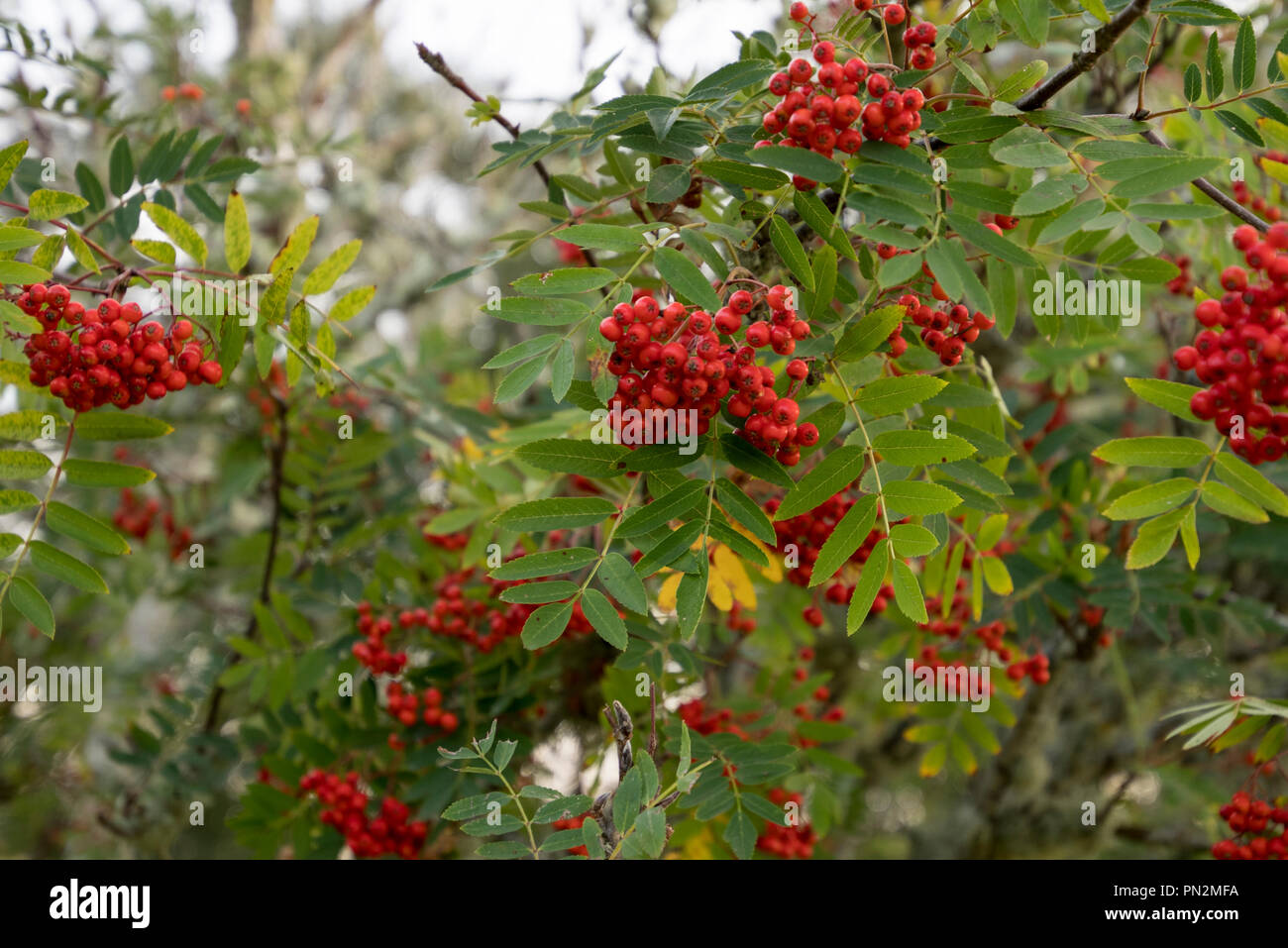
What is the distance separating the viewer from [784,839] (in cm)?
294

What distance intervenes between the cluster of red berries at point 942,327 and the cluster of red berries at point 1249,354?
1.24ft

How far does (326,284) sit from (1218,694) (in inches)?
152

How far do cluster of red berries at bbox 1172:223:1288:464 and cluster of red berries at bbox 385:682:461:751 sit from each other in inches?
84.2

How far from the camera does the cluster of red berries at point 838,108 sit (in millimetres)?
1584

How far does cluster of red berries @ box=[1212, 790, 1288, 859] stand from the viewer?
2.29 metres

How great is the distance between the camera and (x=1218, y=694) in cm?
385

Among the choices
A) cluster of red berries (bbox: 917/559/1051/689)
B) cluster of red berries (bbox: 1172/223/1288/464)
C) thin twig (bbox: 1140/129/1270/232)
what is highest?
thin twig (bbox: 1140/129/1270/232)

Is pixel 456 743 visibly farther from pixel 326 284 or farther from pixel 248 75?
pixel 248 75

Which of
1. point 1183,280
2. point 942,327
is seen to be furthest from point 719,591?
point 1183,280

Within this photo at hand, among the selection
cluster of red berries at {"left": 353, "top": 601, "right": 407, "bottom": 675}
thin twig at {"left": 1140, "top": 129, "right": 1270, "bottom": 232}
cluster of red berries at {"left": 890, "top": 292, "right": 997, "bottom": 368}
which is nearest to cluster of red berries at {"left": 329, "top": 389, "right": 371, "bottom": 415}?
cluster of red berries at {"left": 353, "top": 601, "right": 407, "bottom": 675}

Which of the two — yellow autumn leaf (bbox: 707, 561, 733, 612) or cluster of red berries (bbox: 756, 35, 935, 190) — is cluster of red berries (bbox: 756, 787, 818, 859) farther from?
cluster of red berries (bbox: 756, 35, 935, 190)

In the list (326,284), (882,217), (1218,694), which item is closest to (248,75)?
(326,284)

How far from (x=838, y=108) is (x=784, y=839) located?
7.46 ft
